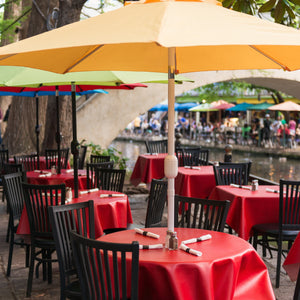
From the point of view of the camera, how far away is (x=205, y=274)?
3328 mm

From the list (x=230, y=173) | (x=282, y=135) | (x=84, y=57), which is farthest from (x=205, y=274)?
(x=282, y=135)

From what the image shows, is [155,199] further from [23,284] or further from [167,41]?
[167,41]

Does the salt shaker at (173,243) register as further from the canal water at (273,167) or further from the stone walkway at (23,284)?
the canal water at (273,167)

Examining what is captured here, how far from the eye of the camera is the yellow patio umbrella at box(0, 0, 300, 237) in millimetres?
2693

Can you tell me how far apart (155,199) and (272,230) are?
56.9 inches

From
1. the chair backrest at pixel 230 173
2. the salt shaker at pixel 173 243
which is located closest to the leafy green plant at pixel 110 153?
the chair backrest at pixel 230 173

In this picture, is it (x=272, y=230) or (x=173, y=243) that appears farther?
(x=272, y=230)

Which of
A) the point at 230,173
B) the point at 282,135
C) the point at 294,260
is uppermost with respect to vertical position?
the point at 282,135

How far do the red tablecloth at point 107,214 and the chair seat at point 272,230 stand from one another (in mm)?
1531

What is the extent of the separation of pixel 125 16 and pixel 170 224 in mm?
1528

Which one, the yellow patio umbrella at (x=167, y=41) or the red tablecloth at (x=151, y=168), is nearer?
the yellow patio umbrella at (x=167, y=41)

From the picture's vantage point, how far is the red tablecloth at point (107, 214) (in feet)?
18.5

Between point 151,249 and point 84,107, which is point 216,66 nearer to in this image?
point 151,249

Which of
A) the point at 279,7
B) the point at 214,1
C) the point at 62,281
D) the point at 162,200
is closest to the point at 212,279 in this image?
the point at 62,281
